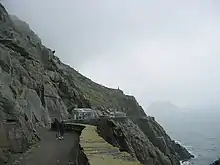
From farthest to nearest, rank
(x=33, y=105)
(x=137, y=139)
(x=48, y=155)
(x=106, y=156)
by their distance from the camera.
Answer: (x=137, y=139) → (x=33, y=105) → (x=48, y=155) → (x=106, y=156)

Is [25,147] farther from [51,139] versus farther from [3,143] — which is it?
[51,139]

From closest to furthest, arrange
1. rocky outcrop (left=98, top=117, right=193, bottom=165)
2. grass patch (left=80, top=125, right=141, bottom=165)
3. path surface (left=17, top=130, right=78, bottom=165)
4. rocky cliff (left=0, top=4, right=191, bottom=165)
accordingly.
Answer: grass patch (left=80, top=125, right=141, bottom=165), path surface (left=17, top=130, right=78, bottom=165), rocky cliff (left=0, top=4, right=191, bottom=165), rocky outcrop (left=98, top=117, right=193, bottom=165)

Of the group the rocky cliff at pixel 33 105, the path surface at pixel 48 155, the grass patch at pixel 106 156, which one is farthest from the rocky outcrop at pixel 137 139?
the grass patch at pixel 106 156

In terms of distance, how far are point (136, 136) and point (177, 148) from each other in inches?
1584

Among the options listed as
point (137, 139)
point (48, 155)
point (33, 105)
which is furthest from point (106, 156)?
point (137, 139)

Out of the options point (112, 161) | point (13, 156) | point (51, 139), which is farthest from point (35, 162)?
point (51, 139)

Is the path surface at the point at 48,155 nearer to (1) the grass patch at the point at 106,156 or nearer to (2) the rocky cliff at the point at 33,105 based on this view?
(2) the rocky cliff at the point at 33,105

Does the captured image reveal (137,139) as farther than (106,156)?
Yes

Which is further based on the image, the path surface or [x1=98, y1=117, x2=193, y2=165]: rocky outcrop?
[x1=98, y1=117, x2=193, y2=165]: rocky outcrop

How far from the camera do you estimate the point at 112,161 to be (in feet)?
34.1

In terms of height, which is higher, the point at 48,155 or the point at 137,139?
the point at 137,139

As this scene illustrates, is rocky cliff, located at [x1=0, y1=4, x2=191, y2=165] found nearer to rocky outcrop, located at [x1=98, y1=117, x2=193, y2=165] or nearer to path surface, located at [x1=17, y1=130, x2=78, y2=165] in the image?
rocky outcrop, located at [x1=98, y1=117, x2=193, y2=165]

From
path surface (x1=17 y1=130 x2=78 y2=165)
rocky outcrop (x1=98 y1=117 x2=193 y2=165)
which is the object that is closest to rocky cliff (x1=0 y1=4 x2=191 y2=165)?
rocky outcrop (x1=98 y1=117 x2=193 y2=165)

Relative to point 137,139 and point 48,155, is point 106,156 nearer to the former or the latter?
point 48,155
